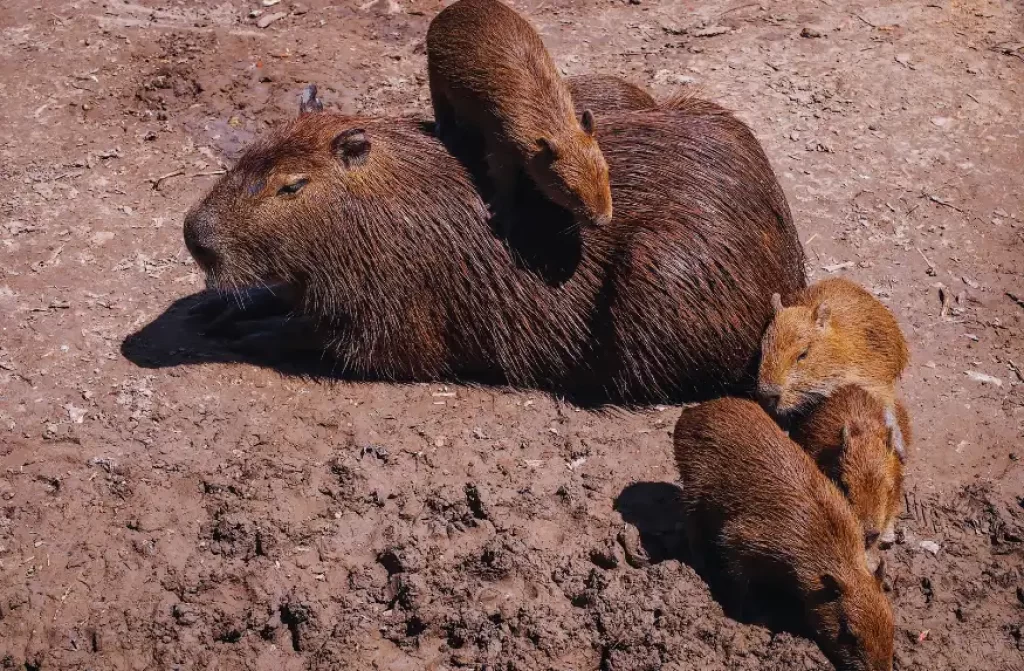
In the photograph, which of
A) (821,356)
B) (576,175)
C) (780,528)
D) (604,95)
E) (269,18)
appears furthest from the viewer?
(269,18)

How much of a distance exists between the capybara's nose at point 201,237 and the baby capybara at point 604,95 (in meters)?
1.82

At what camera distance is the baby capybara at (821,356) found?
488cm

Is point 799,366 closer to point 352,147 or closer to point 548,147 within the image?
point 548,147

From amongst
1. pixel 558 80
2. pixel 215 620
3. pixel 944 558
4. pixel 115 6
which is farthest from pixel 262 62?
pixel 944 558

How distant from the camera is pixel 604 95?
566 cm

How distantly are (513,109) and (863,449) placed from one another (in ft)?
6.60

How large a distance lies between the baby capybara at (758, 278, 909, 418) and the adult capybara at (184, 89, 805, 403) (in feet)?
0.63

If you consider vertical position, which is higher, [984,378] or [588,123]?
[588,123]

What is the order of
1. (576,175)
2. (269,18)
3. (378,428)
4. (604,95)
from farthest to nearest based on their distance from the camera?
(269,18) < (604,95) < (378,428) < (576,175)

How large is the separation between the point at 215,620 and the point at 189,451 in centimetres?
82

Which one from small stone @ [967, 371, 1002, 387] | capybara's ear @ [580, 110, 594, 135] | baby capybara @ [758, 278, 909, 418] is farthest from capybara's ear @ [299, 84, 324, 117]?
small stone @ [967, 371, 1002, 387]

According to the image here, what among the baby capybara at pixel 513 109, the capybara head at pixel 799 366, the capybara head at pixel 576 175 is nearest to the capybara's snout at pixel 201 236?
the baby capybara at pixel 513 109

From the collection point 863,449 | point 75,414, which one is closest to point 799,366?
point 863,449

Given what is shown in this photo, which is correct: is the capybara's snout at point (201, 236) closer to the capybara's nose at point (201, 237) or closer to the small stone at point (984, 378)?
the capybara's nose at point (201, 237)
